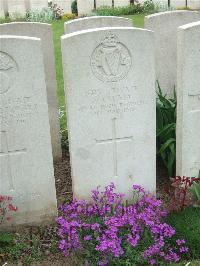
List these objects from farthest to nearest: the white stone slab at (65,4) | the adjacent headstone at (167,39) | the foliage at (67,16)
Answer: the white stone slab at (65,4), the foliage at (67,16), the adjacent headstone at (167,39)

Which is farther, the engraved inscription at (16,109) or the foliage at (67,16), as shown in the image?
the foliage at (67,16)

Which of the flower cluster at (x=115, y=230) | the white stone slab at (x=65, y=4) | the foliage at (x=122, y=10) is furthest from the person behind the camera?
the white stone slab at (x=65, y=4)

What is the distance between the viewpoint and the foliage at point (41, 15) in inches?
615

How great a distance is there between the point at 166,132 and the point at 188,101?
33.4 inches

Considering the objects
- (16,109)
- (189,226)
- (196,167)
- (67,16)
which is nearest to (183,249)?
(189,226)

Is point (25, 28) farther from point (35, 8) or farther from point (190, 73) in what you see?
point (35, 8)

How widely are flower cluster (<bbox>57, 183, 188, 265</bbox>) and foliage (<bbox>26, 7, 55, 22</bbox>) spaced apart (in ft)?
40.8

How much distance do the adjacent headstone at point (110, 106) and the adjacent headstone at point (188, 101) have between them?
265mm

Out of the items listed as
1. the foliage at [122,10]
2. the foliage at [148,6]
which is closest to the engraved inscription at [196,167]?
the foliage at [122,10]

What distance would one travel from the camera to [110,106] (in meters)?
4.17

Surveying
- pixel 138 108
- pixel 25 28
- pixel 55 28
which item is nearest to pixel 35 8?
pixel 55 28

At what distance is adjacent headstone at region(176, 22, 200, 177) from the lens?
4.04 metres

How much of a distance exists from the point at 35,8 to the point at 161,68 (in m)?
12.7

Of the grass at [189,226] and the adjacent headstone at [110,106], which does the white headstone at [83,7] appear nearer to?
the adjacent headstone at [110,106]
